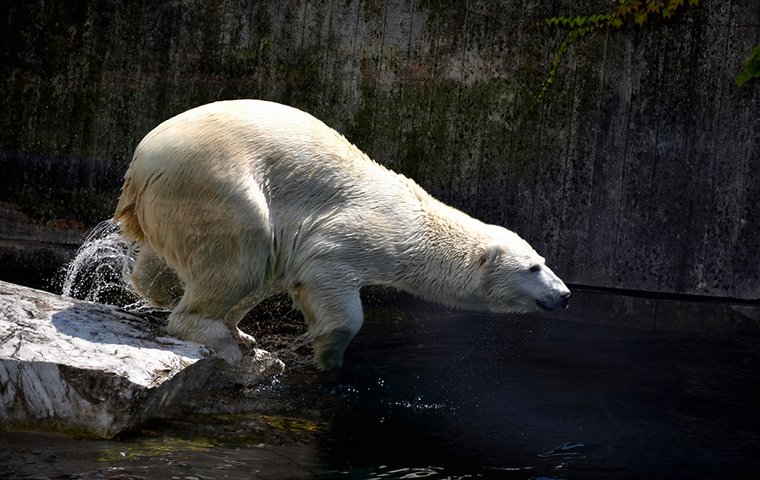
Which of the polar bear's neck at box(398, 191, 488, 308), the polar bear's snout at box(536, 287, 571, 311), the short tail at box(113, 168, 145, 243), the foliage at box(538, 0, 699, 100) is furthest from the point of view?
the foliage at box(538, 0, 699, 100)

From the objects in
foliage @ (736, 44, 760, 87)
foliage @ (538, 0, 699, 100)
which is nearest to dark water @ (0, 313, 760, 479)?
foliage @ (736, 44, 760, 87)

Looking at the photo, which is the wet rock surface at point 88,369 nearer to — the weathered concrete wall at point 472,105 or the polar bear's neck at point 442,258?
the polar bear's neck at point 442,258

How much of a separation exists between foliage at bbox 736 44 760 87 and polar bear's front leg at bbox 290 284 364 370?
419cm

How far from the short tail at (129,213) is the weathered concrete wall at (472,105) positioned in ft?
11.5

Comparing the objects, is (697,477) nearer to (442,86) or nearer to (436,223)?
(436,223)

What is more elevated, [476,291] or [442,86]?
[442,86]

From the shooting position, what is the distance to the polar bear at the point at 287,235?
5.71 m

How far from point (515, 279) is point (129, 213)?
2.40 m

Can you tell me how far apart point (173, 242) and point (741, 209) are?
16.5ft

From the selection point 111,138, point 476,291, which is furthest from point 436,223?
point 111,138

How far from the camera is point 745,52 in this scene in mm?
8570

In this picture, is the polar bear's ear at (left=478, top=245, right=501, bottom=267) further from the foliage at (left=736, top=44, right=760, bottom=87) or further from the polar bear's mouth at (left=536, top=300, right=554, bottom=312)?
the foliage at (left=736, top=44, right=760, bottom=87)

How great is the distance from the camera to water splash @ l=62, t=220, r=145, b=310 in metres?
7.30

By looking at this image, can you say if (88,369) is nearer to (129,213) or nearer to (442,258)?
(129,213)
